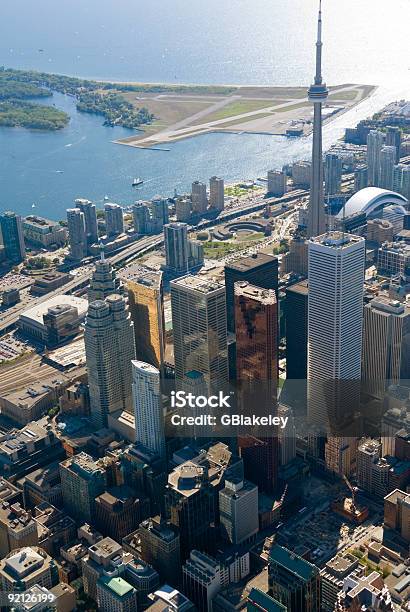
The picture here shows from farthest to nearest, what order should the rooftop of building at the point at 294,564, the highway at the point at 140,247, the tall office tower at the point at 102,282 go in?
1. the highway at the point at 140,247
2. the tall office tower at the point at 102,282
3. the rooftop of building at the point at 294,564

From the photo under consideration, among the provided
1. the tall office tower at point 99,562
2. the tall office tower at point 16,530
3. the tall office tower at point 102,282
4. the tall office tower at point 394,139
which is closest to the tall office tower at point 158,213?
the tall office tower at point 394,139

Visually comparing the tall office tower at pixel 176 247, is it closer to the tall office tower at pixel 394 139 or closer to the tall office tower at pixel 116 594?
the tall office tower at pixel 394 139

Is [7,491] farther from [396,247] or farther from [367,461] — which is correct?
[396,247]

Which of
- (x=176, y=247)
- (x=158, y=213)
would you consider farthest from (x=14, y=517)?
(x=158, y=213)

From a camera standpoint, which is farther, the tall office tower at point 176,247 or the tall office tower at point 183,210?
the tall office tower at point 183,210

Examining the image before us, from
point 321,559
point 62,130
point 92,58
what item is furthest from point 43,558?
point 92,58

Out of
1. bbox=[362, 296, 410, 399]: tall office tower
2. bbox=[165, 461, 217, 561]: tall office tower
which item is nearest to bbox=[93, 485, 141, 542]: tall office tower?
bbox=[165, 461, 217, 561]: tall office tower

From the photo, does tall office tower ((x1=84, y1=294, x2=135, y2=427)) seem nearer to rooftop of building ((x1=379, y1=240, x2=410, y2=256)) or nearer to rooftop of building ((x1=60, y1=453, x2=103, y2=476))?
rooftop of building ((x1=60, y1=453, x2=103, y2=476))

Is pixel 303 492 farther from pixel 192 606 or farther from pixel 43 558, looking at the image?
pixel 43 558
